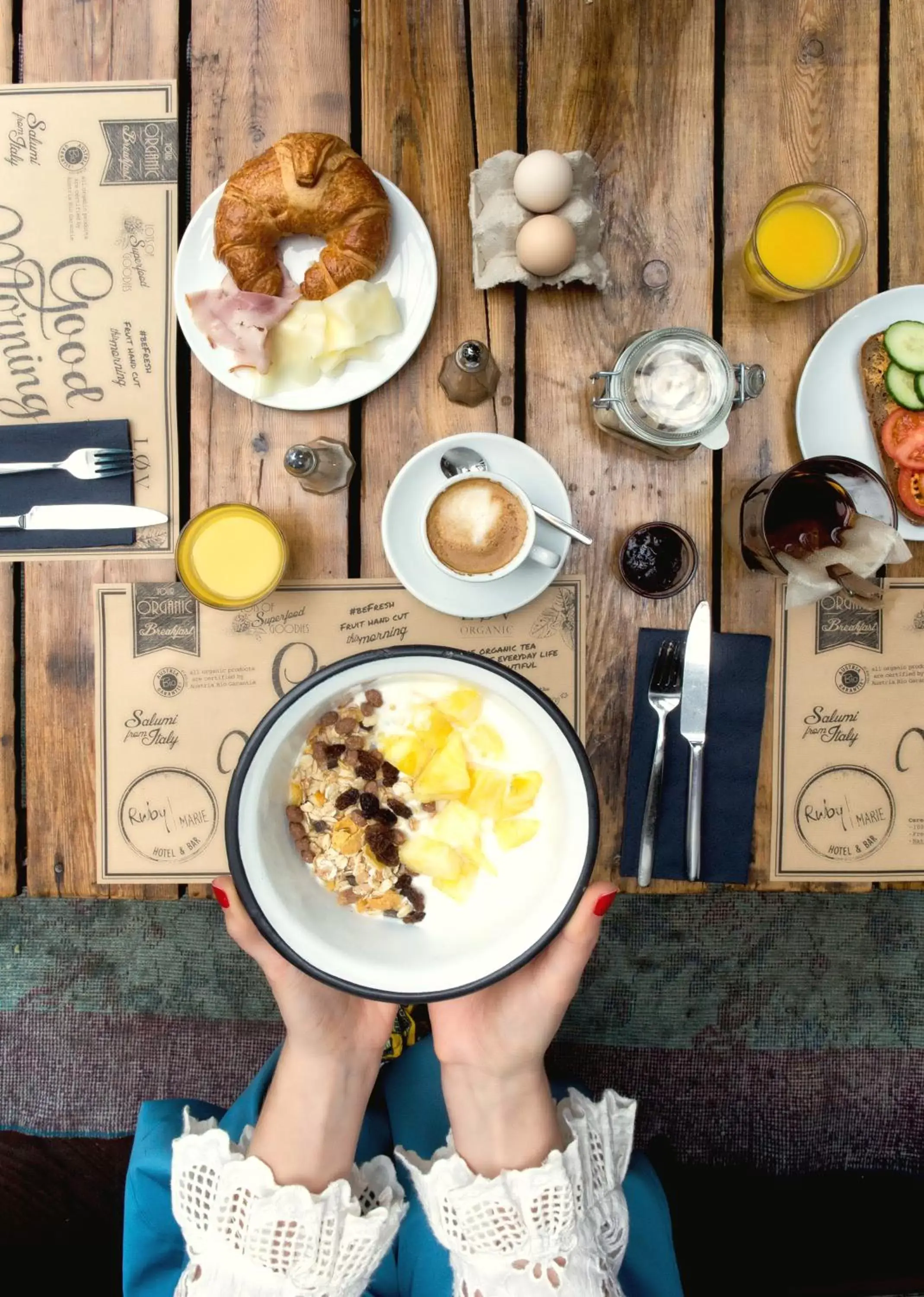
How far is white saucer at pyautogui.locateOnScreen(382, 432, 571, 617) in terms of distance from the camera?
3.10 ft

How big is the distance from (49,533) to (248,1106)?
0.73m

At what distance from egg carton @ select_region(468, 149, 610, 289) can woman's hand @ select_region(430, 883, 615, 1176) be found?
0.70 metres

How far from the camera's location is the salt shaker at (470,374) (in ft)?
2.95

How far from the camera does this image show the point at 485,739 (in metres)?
0.81

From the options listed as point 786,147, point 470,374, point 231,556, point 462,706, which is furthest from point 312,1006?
point 786,147

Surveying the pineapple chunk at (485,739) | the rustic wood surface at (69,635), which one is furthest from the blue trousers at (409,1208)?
the pineapple chunk at (485,739)

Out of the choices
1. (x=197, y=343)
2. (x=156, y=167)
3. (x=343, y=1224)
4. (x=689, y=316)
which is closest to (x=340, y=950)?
(x=343, y=1224)

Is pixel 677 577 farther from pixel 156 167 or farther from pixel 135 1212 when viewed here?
pixel 135 1212

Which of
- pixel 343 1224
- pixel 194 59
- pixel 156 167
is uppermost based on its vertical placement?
pixel 194 59

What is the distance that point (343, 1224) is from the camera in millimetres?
892

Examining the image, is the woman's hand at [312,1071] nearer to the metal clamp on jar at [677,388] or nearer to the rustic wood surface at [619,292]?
the rustic wood surface at [619,292]

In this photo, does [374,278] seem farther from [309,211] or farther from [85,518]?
[85,518]

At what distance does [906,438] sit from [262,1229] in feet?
3.61

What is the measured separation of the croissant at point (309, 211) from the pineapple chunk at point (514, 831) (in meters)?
0.60
